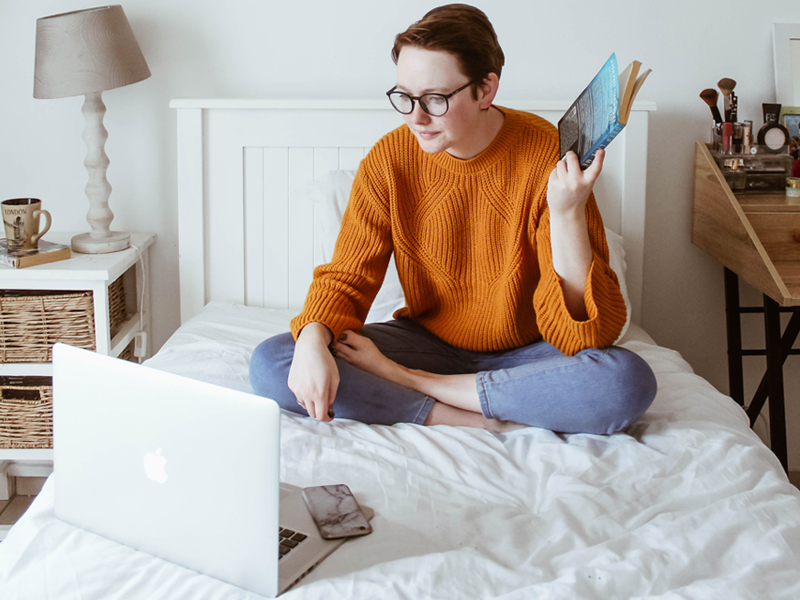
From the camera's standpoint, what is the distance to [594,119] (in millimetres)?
1022

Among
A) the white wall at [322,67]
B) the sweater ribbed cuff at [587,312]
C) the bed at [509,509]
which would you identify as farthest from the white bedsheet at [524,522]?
the white wall at [322,67]

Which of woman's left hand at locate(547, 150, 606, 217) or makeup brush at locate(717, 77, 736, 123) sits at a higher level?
makeup brush at locate(717, 77, 736, 123)

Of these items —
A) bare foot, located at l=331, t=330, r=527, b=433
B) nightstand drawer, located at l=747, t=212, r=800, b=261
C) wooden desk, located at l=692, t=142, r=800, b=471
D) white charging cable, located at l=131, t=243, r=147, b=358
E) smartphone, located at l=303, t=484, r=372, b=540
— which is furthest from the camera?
white charging cable, located at l=131, t=243, r=147, b=358

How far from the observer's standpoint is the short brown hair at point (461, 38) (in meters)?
1.17

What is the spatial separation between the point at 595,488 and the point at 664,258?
1136 millimetres

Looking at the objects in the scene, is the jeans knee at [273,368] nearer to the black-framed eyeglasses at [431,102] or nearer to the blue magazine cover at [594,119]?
the black-framed eyeglasses at [431,102]

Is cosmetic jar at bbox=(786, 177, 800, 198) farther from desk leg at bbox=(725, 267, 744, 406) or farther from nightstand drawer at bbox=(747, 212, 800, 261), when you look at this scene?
desk leg at bbox=(725, 267, 744, 406)

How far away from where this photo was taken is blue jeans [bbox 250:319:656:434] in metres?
1.21

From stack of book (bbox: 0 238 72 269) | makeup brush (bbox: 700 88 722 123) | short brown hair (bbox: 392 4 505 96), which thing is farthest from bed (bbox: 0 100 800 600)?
short brown hair (bbox: 392 4 505 96)

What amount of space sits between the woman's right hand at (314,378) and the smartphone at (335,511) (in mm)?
178

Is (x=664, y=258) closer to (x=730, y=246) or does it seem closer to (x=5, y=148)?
(x=730, y=246)

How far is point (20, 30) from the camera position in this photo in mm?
1920

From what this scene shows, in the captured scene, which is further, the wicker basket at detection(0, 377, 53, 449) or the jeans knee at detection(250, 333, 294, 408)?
the wicker basket at detection(0, 377, 53, 449)

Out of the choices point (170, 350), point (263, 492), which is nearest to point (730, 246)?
point (170, 350)
